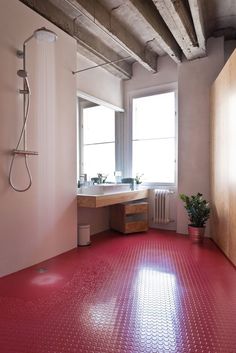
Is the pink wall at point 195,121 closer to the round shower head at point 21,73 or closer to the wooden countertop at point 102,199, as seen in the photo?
the wooden countertop at point 102,199

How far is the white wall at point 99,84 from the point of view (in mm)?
3904

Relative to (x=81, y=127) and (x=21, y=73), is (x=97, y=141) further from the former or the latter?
(x=21, y=73)

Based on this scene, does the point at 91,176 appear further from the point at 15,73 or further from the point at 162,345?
the point at 162,345

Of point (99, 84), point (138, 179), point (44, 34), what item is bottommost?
point (138, 179)

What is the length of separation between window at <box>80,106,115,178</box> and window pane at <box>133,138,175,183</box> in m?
0.49

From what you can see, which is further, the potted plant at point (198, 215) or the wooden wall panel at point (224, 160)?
the potted plant at point (198, 215)

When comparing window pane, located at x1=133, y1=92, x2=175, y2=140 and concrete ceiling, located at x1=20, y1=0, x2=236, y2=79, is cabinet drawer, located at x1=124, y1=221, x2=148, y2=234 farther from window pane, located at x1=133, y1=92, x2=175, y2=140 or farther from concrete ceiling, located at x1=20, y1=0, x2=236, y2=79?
concrete ceiling, located at x1=20, y1=0, x2=236, y2=79

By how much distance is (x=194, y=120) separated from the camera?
13.4 ft

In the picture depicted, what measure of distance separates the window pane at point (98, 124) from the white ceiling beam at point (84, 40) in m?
0.75

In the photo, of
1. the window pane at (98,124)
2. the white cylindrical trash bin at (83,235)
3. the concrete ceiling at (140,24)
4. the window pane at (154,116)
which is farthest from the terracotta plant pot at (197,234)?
the concrete ceiling at (140,24)

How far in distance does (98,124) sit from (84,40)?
149 cm

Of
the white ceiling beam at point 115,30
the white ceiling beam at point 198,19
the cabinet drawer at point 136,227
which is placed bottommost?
the cabinet drawer at point 136,227

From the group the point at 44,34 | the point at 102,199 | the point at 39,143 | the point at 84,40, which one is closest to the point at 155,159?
the point at 102,199

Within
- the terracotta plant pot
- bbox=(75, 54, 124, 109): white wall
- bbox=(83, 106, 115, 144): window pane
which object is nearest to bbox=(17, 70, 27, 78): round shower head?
bbox=(75, 54, 124, 109): white wall
